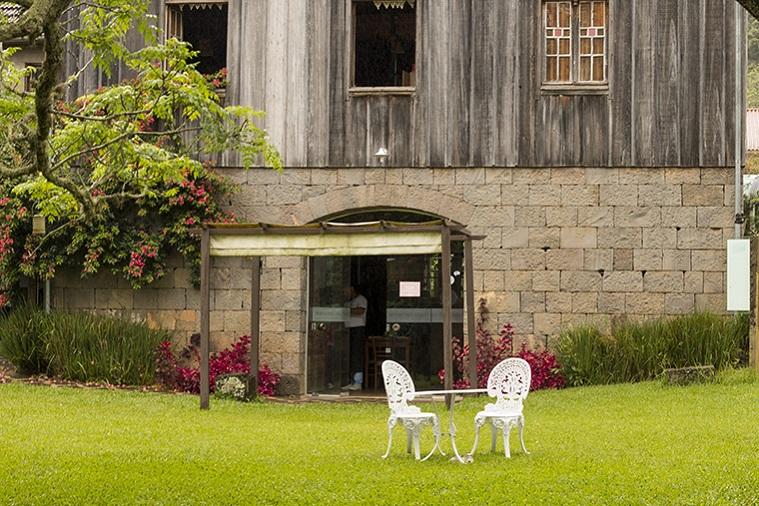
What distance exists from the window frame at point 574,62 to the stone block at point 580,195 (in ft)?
4.06

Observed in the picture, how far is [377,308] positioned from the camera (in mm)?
18250

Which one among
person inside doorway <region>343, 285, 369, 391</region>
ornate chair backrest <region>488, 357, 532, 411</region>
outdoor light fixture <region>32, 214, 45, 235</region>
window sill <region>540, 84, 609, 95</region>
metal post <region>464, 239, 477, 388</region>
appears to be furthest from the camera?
person inside doorway <region>343, 285, 369, 391</region>

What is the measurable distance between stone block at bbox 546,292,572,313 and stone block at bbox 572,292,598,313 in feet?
0.22

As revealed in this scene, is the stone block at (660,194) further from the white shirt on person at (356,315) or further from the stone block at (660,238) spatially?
the white shirt on person at (356,315)

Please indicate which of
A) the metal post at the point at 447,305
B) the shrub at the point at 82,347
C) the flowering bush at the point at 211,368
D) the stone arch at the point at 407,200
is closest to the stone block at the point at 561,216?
the stone arch at the point at 407,200

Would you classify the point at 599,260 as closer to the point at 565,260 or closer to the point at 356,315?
the point at 565,260

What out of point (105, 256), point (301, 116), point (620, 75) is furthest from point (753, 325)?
point (105, 256)

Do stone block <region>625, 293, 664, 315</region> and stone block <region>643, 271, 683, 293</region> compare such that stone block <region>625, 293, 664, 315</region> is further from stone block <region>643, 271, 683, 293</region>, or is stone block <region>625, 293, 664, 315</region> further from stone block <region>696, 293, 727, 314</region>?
stone block <region>696, 293, 727, 314</region>

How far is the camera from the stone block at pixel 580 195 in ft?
57.5

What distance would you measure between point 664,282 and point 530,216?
1.95 metres

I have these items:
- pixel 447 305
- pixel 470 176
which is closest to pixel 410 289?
pixel 470 176

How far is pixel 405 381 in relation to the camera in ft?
35.2

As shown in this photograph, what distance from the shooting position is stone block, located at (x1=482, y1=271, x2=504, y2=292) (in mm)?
17609

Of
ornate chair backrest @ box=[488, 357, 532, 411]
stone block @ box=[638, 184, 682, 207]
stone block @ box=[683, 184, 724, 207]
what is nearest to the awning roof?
ornate chair backrest @ box=[488, 357, 532, 411]
